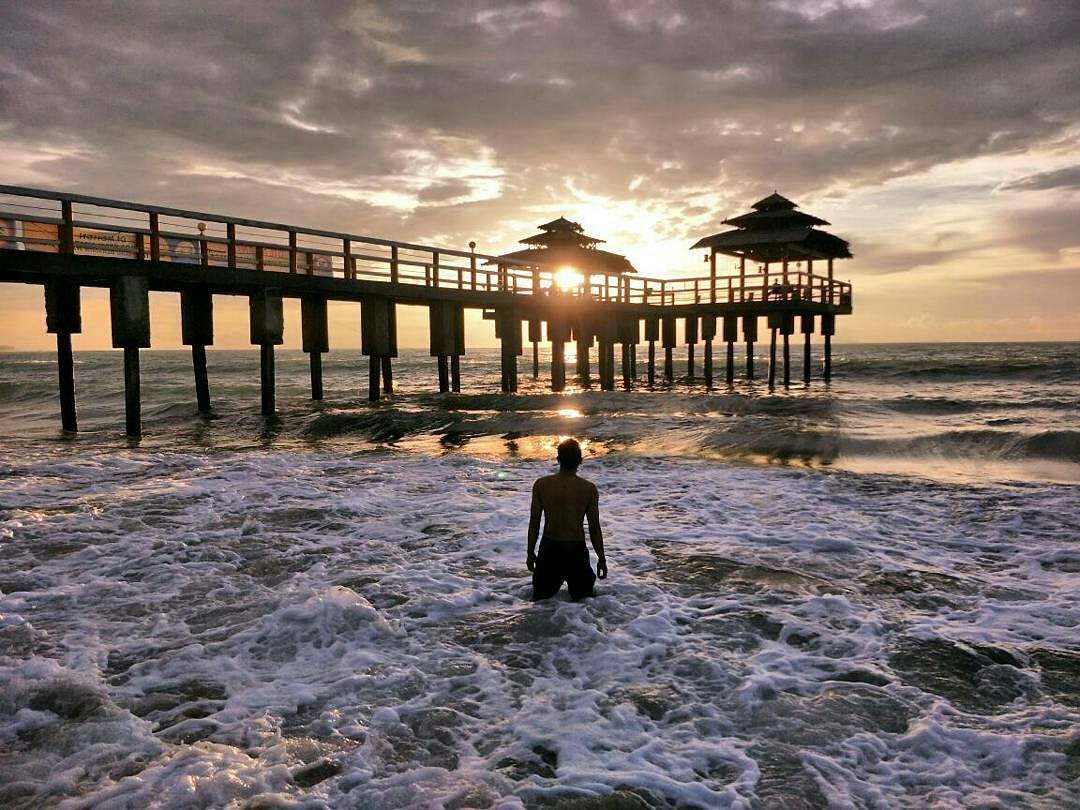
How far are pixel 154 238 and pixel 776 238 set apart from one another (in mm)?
19910

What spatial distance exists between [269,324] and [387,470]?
7466mm

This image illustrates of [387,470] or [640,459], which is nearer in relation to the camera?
[387,470]

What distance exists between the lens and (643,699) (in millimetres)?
3920

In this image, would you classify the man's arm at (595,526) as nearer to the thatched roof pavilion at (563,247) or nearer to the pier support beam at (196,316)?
the pier support beam at (196,316)

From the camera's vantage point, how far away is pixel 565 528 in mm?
5016

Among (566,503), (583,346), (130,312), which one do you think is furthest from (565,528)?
(583,346)

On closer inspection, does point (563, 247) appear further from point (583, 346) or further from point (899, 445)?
point (899, 445)

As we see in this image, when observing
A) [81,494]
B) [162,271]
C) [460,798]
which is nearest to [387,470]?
[81,494]

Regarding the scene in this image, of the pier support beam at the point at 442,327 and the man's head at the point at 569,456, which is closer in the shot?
the man's head at the point at 569,456

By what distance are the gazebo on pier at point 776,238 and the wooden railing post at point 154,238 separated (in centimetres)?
1920

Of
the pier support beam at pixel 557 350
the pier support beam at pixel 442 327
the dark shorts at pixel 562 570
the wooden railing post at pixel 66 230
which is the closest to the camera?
the dark shorts at pixel 562 570

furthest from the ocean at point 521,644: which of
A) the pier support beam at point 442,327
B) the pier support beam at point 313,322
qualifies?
the pier support beam at point 442,327

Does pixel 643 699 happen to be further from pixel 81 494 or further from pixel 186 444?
pixel 186 444

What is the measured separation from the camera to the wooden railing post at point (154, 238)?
1348 centimetres
